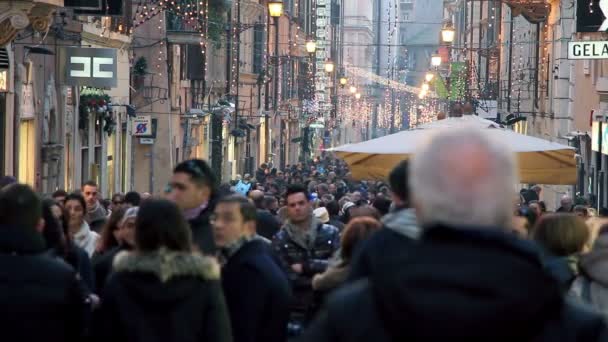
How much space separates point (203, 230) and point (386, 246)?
4.18 meters

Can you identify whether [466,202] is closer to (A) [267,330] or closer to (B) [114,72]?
(A) [267,330]

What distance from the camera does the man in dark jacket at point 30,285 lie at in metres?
6.42

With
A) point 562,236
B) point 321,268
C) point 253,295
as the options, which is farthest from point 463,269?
point 321,268

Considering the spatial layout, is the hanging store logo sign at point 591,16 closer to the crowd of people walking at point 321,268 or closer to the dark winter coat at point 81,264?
the crowd of people walking at point 321,268

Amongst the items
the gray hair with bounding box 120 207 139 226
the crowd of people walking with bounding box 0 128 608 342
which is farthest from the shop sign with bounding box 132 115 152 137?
the gray hair with bounding box 120 207 139 226

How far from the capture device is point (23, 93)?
960 inches

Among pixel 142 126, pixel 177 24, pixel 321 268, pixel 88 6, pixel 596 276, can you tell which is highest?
pixel 177 24

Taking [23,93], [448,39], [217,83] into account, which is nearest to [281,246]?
[23,93]

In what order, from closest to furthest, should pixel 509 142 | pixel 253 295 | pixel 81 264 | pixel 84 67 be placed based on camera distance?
pixel 253 295 < pixel 81 264 < pixel 509 142 < pixel 84 67

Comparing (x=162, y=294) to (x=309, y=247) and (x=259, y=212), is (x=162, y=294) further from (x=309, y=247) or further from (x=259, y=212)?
(x=259, y=212)

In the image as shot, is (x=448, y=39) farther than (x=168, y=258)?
Yes

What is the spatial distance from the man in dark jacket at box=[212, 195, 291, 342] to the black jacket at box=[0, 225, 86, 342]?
1.54 metres

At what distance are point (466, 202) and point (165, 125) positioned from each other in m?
39.5

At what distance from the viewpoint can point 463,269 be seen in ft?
10.8
